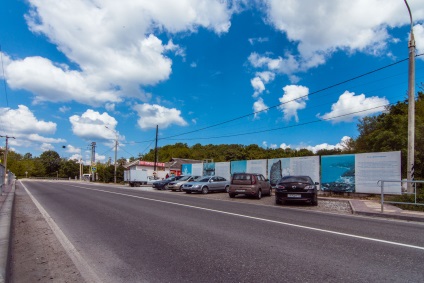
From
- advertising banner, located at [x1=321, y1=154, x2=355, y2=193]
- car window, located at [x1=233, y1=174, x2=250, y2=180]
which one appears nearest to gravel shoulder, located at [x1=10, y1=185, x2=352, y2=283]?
car window, located at [x1=233, y1=174, x2=250, y2=180]

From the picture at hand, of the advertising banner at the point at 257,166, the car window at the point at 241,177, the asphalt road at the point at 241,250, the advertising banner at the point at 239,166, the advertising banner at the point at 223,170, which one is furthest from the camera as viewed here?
the advertising banner at the point at 223,170

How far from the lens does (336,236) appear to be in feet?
22.2

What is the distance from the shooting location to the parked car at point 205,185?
23.7m

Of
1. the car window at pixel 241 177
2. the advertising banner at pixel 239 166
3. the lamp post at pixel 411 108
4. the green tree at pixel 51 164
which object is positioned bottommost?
the green tree at pixel 51 164

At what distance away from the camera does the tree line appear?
27.7 meters


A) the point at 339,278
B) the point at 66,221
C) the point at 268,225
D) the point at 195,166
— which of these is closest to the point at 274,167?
the point at 195,166

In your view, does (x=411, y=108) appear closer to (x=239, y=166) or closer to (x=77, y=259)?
(x=77, y=259)

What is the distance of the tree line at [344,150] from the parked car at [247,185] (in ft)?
29.0

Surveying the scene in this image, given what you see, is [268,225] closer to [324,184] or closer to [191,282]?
[191,282]

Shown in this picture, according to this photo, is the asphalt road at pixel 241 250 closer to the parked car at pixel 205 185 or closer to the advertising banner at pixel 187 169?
the parked car at pixel 205 185

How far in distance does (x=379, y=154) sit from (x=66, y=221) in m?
16.5

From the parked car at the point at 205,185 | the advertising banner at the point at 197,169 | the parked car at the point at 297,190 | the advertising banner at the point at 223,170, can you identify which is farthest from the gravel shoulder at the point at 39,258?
the advertising banner at the point at 197,169

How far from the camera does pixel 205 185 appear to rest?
23.9m

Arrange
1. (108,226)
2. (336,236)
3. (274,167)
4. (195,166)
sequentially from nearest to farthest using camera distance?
(336,236) → (108,226) → (274,167) → (195,166)
